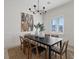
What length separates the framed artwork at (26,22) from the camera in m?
5.20

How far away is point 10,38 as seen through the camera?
461 cm

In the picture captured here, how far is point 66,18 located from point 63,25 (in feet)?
1.67

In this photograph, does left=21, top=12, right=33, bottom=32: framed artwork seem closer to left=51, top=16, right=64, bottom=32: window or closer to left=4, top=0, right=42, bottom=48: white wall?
left=4, top=0, right=42, bottom=48: white wall

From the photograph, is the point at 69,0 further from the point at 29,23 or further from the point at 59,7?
the point at 29,23

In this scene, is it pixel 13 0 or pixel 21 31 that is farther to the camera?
pixel 21 31

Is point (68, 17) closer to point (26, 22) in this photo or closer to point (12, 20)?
point (26, 22)

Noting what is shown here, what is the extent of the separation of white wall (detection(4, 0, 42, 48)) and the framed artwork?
0.23 m

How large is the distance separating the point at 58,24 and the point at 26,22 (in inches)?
87.5

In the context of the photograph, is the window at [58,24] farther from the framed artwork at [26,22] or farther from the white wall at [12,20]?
the white wall at [12,20]

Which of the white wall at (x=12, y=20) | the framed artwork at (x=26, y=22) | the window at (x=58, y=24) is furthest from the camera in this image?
the window at (x=58, y=24)

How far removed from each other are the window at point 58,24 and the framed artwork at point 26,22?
5.53ft

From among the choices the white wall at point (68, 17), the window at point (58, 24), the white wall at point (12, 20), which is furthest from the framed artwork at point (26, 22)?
the white wall at point (68, 17)
